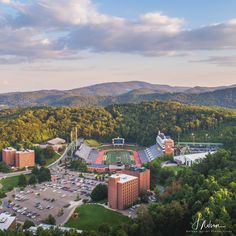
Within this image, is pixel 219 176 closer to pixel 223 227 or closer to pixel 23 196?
pixel 223 227

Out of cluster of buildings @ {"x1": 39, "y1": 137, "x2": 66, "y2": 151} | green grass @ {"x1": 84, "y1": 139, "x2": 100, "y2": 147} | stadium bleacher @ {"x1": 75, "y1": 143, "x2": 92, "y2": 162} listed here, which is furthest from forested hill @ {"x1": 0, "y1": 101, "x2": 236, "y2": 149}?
stadium bleacher @ {"x1": 75, "y1": 143, "x2": 92, "y2": 162}

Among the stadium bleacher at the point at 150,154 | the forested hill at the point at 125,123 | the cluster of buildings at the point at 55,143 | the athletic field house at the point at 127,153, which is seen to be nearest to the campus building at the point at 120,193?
the athletic field house at the point at 127,153

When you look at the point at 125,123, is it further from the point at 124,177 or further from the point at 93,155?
the point at 124,177

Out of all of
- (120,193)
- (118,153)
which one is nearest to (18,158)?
(118,153)

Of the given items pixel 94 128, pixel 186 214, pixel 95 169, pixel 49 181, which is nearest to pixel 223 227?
pixel 186 214

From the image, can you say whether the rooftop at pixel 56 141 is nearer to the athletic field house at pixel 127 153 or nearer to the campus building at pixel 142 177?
the athletic field house at pixel 127 153
